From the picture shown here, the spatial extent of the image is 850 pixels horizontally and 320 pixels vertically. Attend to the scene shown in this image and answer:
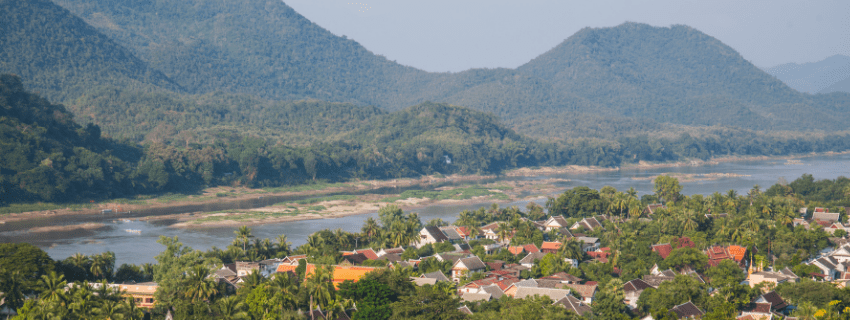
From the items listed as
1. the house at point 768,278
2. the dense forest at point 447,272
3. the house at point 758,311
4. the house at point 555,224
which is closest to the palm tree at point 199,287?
the dense forest at point 447,272

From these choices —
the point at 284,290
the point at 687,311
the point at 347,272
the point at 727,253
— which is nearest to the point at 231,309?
the point at 284,290

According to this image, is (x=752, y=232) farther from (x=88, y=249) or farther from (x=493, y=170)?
(x=493, y=170)

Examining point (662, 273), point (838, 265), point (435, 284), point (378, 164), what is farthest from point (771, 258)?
point (378, 164)

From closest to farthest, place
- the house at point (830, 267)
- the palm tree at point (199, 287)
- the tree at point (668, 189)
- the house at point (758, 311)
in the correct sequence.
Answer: the palm tree at point (199, 287)
the house at point (758, 311)
the house at point (830, 267)
the tree at point (668, 189)

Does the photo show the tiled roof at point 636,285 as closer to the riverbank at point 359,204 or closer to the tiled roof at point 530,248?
the tiled roof at point 530,248

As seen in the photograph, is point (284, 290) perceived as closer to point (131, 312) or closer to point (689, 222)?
point (131, 312)
